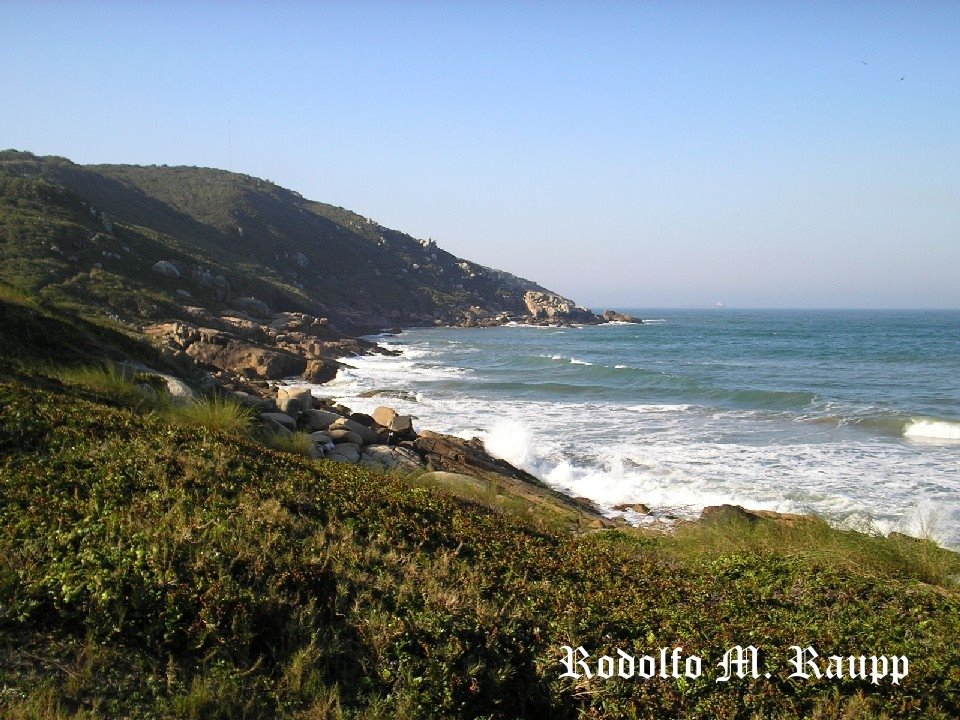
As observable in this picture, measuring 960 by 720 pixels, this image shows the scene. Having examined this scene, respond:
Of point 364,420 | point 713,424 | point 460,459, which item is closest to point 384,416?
point 364,420

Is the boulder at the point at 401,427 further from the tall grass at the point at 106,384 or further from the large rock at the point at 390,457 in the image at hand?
the tall grass at the point at 106,384

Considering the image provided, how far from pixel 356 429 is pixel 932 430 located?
71.1 feet

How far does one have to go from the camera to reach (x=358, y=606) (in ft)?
13.4

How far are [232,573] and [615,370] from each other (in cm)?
3900

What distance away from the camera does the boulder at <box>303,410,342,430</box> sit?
1451 centimetres

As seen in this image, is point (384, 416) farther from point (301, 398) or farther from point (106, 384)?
point (106, 384)

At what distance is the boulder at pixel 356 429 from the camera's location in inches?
560

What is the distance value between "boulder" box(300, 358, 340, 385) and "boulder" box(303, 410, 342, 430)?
17248 millimetres

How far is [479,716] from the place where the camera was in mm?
3490

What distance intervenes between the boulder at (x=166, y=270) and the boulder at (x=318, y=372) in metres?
19.9

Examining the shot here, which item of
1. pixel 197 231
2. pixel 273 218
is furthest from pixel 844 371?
pixel 273 218

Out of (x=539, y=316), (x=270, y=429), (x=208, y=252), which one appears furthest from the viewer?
(x=539, y=316)

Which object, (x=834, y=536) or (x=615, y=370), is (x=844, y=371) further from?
(x=834, y=536)

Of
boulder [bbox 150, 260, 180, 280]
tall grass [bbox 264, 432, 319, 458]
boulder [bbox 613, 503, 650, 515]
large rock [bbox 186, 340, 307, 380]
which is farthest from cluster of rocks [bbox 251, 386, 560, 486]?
boulder [bbox 150, 260, 180, 280]
